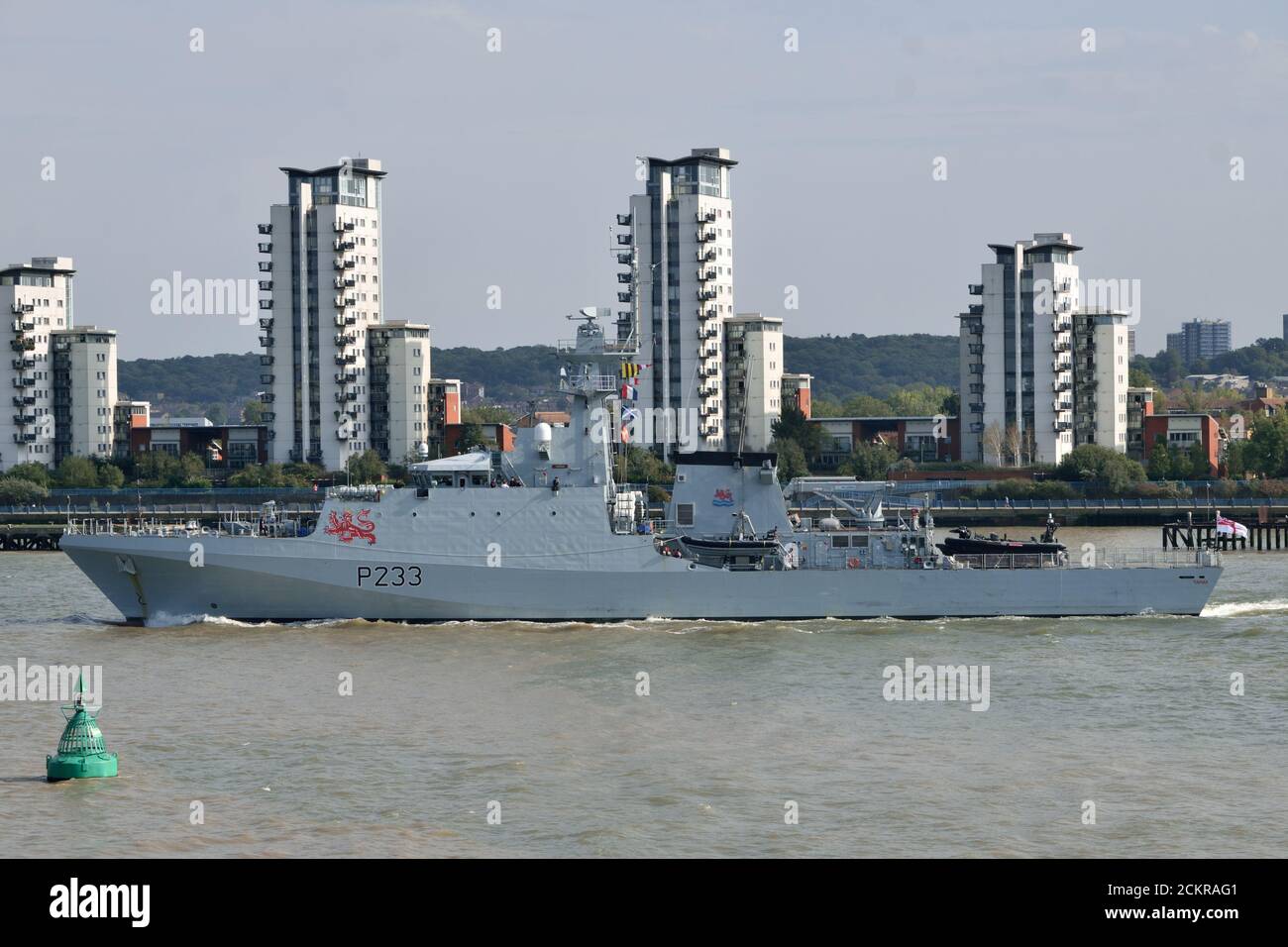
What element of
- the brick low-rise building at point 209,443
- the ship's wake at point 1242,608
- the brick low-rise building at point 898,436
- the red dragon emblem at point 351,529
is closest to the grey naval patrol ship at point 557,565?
the red dragon emblem at point 351,529

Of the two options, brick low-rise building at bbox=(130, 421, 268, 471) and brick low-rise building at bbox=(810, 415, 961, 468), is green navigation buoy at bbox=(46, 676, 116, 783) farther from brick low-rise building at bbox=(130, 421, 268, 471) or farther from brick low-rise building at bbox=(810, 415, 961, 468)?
brick low-rise building at bbox=(810, 415, 961, 468)

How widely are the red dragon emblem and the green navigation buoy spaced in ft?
42.1

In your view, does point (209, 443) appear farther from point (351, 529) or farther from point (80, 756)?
point (80, 756)

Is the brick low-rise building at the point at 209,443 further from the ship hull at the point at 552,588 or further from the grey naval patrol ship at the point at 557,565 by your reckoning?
the ship hull at the point at 552,588

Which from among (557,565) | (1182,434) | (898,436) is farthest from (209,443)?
(557,565)

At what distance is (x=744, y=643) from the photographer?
29.2m

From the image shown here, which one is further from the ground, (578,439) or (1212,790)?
(578,439)

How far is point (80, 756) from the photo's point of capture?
18109 millimetres

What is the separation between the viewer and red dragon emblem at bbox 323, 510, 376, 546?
31.3 m

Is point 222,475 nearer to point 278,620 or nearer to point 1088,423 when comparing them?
point 1088,423

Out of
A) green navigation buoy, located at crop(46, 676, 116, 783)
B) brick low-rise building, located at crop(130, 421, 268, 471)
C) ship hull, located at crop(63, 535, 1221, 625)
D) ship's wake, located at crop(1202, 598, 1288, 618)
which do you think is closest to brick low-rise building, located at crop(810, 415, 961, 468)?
brick low-rise building, located at crop(130, 421, 268, 471)

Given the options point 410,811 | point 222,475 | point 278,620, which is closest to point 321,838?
point 410,811

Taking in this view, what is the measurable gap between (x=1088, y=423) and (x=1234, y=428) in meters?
19.0
